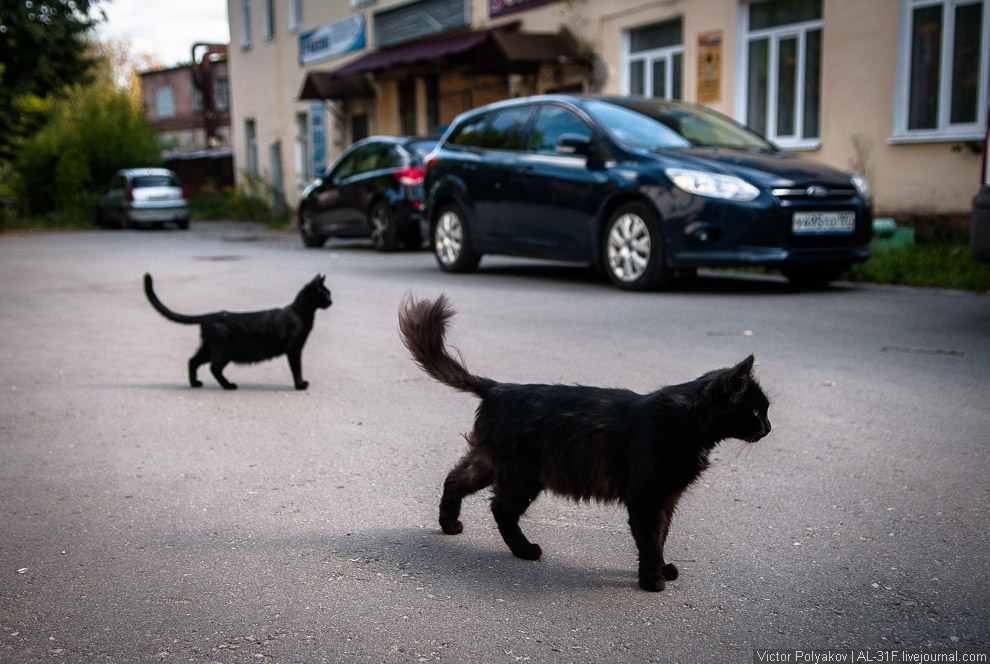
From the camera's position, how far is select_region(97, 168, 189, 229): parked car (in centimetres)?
2770

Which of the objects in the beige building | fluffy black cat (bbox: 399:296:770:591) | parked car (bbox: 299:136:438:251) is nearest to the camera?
fluffy black cat (bbox: 399:296:770:591)

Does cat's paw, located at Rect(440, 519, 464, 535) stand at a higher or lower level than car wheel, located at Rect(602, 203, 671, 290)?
lower

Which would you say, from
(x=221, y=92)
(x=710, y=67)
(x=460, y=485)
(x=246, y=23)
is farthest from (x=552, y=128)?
(x=221, y=92)

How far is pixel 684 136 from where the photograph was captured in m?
10.4

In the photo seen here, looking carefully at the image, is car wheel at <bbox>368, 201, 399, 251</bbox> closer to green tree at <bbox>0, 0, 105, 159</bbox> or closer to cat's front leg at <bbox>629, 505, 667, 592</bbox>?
cat's front leg at <bbox>629, 505, 667, 592</bbox>

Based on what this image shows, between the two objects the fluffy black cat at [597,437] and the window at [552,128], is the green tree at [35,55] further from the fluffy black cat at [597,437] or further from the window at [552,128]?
the fluffy black cat at [597,437]

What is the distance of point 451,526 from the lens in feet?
11.6

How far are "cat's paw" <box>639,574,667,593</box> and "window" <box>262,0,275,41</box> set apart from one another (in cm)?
3350

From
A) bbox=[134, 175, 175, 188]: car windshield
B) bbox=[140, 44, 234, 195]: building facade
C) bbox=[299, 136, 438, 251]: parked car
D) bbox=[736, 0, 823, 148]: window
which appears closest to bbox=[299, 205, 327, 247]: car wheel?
bbox=[299, 136, 438, 251]: parked car

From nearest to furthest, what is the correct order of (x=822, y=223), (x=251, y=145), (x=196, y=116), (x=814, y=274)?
(x=822, y=223), (x=814, y=274), (x=251, y=145), (x=196, y=116)

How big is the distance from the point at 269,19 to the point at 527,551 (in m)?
33.6

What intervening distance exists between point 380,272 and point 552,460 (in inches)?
396

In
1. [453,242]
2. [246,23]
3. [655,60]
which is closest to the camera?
[453,242]

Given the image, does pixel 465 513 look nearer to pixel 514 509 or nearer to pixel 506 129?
pixel 514 509
